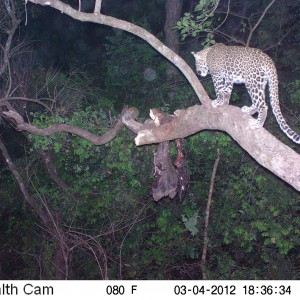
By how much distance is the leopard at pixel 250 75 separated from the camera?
561cm

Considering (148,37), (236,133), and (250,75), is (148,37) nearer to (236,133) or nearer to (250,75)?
(250,75)

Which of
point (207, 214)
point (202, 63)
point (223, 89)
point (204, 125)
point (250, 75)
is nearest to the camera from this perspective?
point (204, 125)

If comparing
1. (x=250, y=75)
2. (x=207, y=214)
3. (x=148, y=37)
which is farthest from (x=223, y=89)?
(x=207, y=214)

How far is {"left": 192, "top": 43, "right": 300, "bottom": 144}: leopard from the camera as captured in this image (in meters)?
5.61

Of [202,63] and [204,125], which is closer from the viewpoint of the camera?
[204,125]

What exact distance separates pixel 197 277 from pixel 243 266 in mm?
841

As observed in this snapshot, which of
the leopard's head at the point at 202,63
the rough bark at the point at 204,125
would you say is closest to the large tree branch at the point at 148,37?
the rough bark at the point at 204,125

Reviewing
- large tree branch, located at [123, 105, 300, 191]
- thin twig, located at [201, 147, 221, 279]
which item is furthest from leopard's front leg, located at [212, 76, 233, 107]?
thin twig, located at [201, 147, 221, 279]

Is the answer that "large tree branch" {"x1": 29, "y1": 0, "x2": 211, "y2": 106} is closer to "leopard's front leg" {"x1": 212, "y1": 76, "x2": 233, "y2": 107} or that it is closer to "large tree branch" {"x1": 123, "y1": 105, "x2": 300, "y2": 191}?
"large tree branch" {"x1": 123, "y1": 105, "x2": 300, "y2": 191}

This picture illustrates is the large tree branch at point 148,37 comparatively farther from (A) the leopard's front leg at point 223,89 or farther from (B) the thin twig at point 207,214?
(B) the thin twig at point 207,214

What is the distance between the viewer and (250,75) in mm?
5766

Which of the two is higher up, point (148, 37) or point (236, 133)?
point (148, 37)

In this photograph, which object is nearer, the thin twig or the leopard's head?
the leopard's head

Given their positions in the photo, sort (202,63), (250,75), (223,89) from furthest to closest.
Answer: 1. (202,63)
2. (223,89)
3. (250,75)
